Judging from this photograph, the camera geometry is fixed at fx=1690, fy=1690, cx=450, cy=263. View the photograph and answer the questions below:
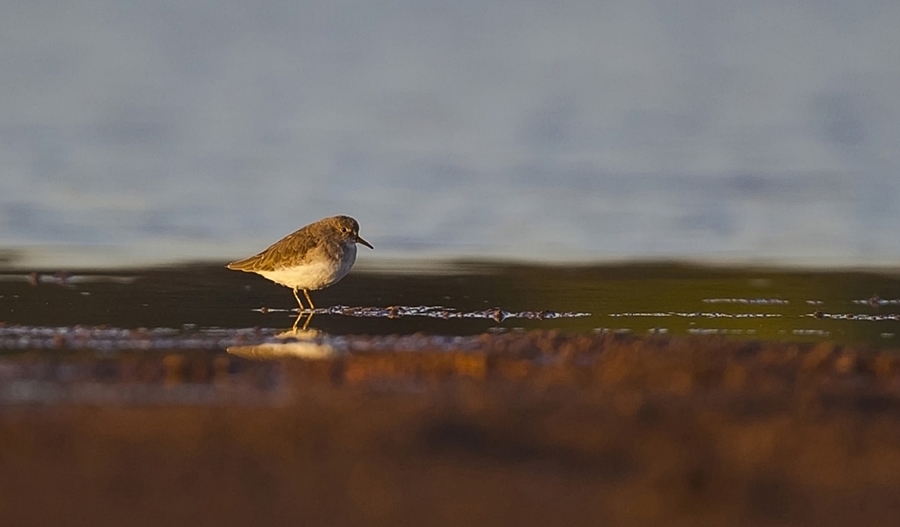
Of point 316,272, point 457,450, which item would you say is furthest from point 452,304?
point 457,450

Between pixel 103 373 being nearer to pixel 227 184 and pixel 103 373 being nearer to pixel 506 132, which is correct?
pixel 227 184

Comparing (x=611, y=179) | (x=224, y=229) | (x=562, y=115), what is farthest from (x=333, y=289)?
(x=562, y=115)

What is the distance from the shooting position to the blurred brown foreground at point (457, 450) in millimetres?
5582

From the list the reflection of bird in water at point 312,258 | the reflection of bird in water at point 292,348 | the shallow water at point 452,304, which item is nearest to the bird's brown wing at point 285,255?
the reflection of bird in water at point 312,258

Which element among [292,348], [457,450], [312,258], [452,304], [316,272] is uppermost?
[312,258]

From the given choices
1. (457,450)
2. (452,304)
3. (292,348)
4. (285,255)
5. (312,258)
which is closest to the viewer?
(457,450)

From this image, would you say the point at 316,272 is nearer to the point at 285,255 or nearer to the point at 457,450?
the point at 285,255

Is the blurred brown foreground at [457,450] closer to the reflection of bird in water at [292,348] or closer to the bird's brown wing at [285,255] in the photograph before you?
the reflection of bird in water at [292,348]

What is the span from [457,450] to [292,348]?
3.86m

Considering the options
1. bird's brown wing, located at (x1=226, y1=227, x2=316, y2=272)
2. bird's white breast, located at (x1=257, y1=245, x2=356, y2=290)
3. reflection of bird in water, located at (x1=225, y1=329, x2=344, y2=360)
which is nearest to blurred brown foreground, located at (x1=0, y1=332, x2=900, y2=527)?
reflection of bird in water, located at (x1=225, y1=329, x2=344, y2=360)

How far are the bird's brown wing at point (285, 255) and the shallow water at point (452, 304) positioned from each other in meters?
0.27

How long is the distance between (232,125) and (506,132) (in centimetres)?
505

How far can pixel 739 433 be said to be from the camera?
673 centimetres

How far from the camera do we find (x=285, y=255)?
43.8ft
